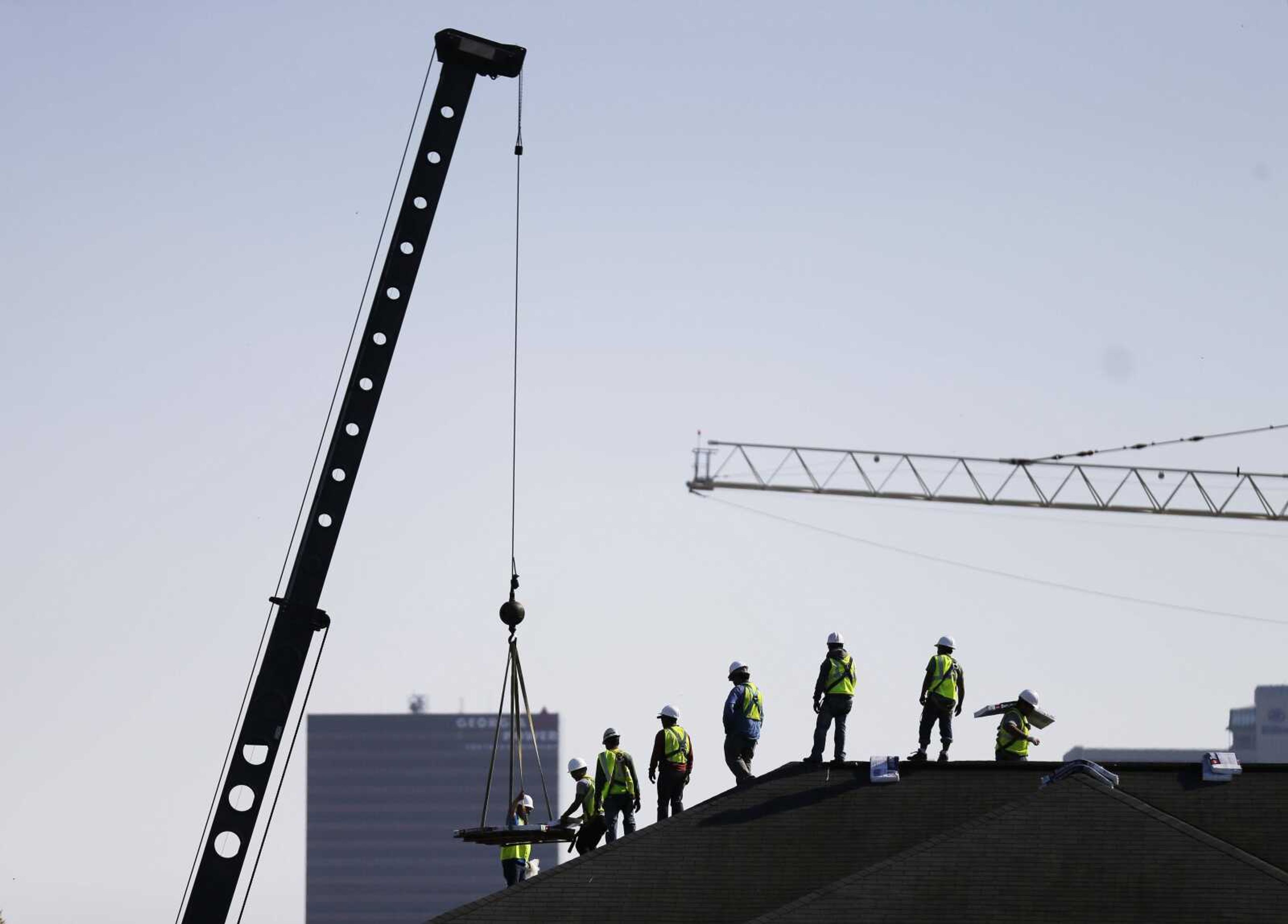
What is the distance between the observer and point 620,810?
34125 millimetres

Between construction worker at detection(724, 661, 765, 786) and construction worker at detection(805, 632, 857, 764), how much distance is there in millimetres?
862

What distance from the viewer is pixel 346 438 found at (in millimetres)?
39219

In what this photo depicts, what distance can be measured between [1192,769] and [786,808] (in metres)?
5.89

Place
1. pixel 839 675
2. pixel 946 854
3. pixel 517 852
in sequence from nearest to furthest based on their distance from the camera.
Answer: pixel 946 854
pixel 839 675
pixel 517 852

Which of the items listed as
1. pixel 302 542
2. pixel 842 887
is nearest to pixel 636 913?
pixel 842 887

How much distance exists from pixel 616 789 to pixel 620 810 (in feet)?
1.21

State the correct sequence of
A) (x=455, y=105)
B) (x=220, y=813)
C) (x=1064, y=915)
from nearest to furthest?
1. (x=1064, y=915)
2. (x=220, y=813)
3. (x=455, y=105)

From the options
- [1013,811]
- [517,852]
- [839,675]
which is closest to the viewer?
[1013,811]

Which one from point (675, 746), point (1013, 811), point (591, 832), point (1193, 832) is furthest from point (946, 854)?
point (591, 832)

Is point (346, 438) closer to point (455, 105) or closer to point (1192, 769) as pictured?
point (455, 105)

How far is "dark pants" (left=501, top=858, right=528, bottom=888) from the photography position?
35.2m

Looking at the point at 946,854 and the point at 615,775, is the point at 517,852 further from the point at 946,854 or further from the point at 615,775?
the point at 946,854

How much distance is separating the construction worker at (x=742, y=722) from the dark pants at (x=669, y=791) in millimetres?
753

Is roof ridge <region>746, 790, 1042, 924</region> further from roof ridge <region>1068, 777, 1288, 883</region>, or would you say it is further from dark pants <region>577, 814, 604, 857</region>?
dark pants <region>577, 814, 604, 857</region>
